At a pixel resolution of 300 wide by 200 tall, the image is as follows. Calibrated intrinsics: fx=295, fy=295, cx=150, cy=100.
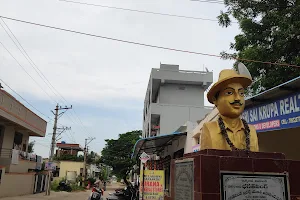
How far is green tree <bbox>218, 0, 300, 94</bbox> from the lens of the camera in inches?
369

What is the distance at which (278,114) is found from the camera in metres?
6.77

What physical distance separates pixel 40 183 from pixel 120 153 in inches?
636

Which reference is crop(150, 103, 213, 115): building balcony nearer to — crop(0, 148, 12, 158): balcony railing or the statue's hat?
crop(0, 148, 12, 158): balcony railing

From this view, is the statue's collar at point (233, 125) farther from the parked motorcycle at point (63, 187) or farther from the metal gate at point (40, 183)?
the parked motorcycle at point (63, 187)

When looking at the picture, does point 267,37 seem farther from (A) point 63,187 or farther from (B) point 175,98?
(A) point 63,187

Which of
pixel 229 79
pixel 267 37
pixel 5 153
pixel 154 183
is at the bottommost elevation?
pixel 154 183

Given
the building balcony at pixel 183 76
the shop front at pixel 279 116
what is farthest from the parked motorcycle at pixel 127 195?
the building balcony at pixel 183 76

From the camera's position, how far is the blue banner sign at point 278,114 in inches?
245

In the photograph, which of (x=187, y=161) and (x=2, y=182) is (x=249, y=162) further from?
(x=2, y=182)

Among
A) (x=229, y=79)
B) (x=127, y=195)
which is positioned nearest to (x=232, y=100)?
(x=229, y=79)

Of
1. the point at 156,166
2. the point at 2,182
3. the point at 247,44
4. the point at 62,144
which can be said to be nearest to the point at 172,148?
the point at 156,166

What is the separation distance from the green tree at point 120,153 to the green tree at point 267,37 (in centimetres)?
2945

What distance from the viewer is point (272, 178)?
127 inches

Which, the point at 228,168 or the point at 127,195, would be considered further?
the point at 127,195
